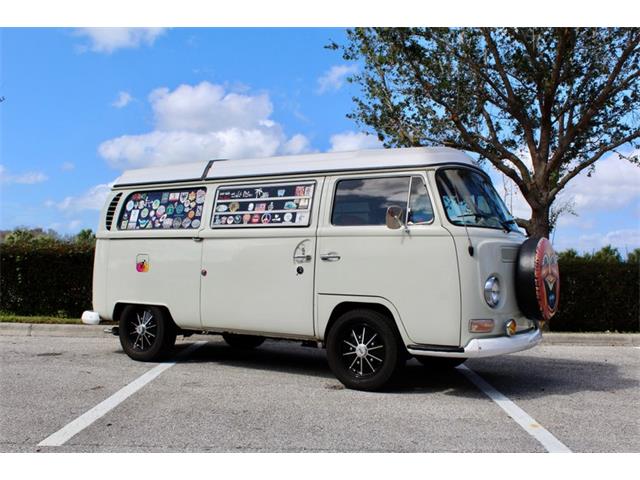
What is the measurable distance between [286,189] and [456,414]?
3.15 meters

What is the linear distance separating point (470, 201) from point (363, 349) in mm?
1957

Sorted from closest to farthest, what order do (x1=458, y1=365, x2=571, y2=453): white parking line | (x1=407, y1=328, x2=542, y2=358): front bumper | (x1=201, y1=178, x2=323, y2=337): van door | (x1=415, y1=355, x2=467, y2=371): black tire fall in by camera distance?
(x1=458, y1=365, x2=571, y2=453): white parking line → (x1=407, y1=328, x2=542, y2=358): front bumper → (x1=201, y1=178, x2=323, y2=337): van door → (x1=415, y1=355, x2=467, y2=371): black tire

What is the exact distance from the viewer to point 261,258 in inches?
281

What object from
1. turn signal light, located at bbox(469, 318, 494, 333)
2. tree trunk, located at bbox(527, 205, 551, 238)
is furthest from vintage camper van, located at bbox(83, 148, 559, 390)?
tree trunk, located at bbox(527, 205, 551, 238)

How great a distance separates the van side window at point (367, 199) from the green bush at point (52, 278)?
7264mm

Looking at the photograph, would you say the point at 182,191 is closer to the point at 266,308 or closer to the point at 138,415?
the point at 266,308

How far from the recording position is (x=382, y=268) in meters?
6.39

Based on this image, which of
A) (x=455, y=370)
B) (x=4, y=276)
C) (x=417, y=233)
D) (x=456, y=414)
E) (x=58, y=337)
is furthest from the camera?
(x=4, y=276)

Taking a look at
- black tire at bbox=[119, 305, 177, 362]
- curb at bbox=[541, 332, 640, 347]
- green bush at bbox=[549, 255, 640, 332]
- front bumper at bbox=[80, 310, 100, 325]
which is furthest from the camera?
green bush at bbox=[549, 255, 640, 332]

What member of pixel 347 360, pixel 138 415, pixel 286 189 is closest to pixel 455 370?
pixel 347 360

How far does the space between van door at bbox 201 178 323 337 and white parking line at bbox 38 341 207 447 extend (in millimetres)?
920

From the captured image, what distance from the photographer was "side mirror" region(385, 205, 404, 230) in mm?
6242

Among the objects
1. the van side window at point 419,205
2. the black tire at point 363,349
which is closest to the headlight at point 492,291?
the van side window at point 419,205

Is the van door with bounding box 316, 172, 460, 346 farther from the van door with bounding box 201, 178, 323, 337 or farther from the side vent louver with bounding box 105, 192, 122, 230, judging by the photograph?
the side vent louver with bounding box 105, 192, 122, 230
